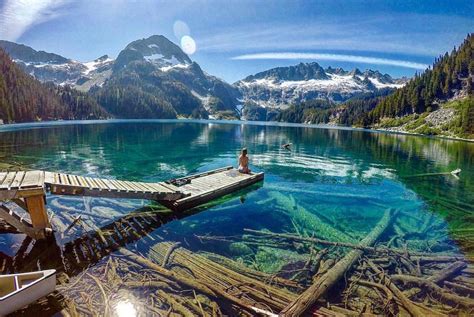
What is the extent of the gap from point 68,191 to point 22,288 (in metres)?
7.23

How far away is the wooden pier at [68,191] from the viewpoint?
13.1 meters

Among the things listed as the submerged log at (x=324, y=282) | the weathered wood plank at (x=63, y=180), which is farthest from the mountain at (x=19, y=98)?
the submerged log at (x=324, y=282)

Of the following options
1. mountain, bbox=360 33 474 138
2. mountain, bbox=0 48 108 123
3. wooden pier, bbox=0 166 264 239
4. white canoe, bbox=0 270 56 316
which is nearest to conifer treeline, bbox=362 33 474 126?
mountain, bbox=360 33 474 138

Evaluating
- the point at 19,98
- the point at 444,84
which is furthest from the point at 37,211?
the point at 444,84

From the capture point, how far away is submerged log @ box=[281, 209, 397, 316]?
931 cm

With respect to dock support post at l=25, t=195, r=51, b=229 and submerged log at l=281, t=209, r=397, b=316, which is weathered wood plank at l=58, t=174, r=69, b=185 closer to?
dock support post at l=25, t=195, r=51, b=229

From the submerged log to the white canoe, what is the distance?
7.99m

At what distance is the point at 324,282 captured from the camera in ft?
36.7

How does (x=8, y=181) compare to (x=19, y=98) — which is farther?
(x=19, y=98)

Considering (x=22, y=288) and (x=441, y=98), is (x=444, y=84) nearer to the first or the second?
(x=441, y=98)

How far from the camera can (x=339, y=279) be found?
11703 millimetres

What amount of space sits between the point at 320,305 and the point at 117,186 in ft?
44.5

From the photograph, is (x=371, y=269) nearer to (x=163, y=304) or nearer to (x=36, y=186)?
(x=163, y=304)

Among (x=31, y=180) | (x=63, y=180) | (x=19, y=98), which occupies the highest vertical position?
(x=19, y=98)
